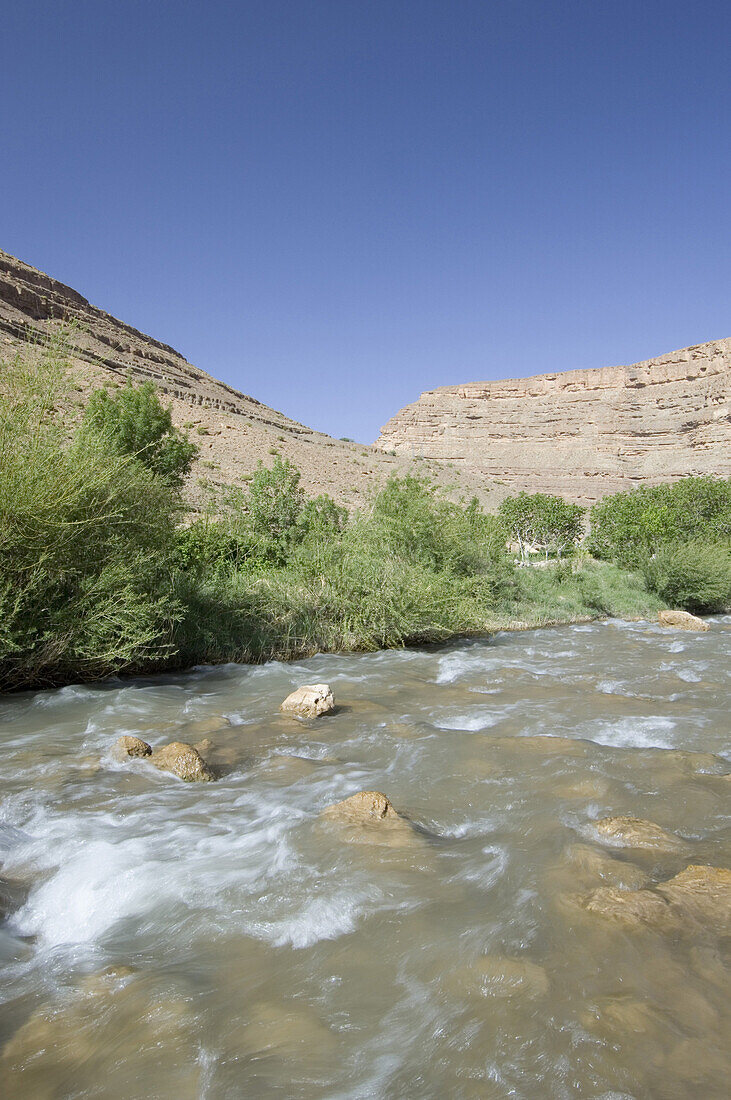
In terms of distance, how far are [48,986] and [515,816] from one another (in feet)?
10.6

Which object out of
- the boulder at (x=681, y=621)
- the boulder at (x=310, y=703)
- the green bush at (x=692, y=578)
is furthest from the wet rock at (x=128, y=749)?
the green bush at (x=692, y=578)

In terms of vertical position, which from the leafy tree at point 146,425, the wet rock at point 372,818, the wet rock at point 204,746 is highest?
the leafy tree at point 146,425

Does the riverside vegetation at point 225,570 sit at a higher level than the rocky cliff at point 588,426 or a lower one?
lower

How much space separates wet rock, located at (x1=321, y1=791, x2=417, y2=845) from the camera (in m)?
4.34

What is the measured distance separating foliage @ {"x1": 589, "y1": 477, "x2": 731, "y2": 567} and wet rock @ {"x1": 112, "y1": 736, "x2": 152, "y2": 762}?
22.5 metres

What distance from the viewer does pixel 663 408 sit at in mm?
82938

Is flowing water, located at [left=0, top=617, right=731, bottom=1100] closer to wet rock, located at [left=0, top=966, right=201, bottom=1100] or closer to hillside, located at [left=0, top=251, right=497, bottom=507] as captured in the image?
wet rock, located at [left=0, top=966, right=201, bottom=1100]

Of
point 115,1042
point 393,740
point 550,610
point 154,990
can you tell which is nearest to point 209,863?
point 154,990

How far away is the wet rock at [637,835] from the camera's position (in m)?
4.09

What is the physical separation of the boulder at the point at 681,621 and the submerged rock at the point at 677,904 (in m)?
16.3

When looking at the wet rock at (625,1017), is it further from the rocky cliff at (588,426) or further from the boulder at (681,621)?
the rocky cliff at (588,426)

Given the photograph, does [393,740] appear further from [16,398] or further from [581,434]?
[581,434]

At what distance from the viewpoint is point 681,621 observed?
62.4 feet

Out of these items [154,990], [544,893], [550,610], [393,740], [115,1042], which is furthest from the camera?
[550,610]
